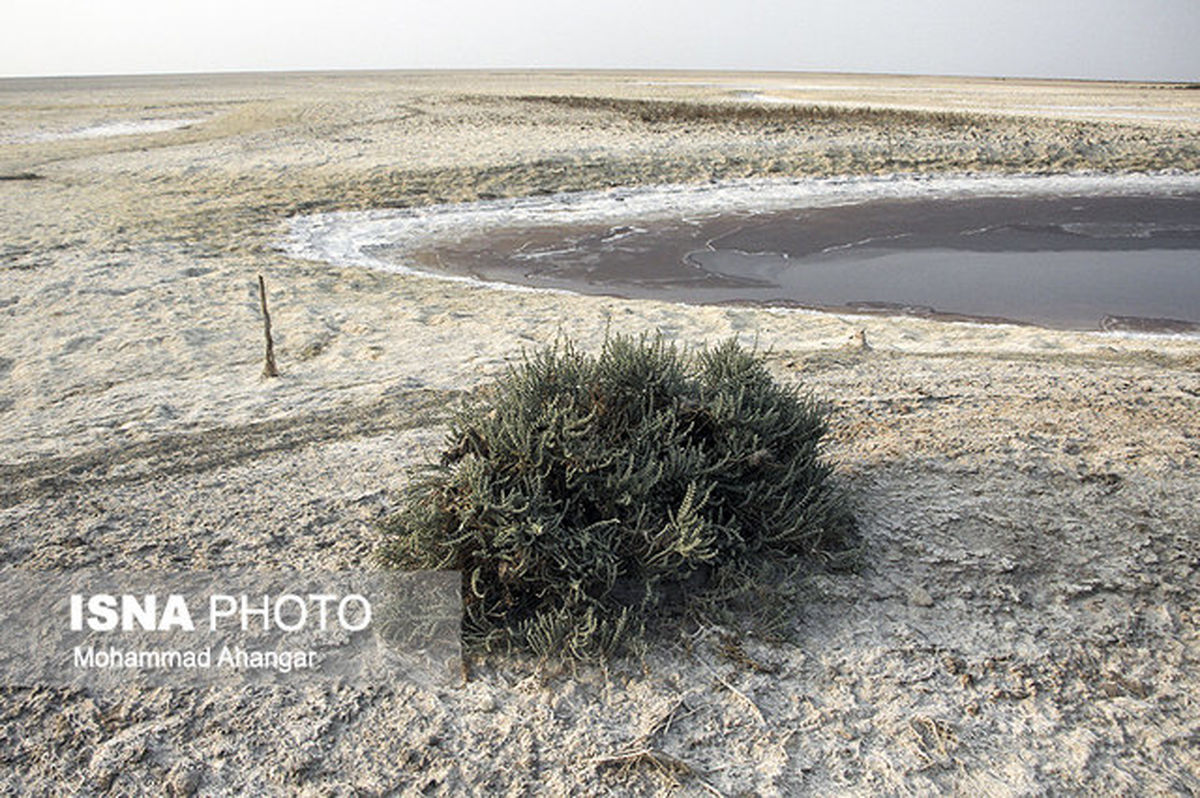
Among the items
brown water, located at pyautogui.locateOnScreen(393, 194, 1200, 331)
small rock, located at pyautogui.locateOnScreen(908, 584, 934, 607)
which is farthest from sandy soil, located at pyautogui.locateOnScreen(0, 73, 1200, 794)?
brown water, located at pyautogui.locateOnScreen(393, 194, 1200, 331)

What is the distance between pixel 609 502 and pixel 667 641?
0.55m

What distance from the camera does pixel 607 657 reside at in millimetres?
3232

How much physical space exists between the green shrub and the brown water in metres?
6.40

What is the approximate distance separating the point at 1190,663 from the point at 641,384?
2.25m

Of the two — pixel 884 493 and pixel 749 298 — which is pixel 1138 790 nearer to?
pixel 884 493

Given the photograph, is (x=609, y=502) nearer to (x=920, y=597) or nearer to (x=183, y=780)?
(x=920, y=597)

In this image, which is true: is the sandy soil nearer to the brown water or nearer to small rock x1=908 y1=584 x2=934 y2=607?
small rock x1=908 y1=584 x2=934 y2=607

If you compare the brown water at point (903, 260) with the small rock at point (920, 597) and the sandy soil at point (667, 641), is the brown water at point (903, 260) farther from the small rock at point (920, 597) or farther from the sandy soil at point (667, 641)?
the small rock at point (920, 597)

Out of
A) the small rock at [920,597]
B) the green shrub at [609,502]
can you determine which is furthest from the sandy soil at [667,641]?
the green shrub at [609,502]

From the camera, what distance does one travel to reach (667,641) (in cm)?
334

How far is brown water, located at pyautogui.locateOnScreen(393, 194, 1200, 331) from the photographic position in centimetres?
1011

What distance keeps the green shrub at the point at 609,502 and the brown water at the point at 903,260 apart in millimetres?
6396

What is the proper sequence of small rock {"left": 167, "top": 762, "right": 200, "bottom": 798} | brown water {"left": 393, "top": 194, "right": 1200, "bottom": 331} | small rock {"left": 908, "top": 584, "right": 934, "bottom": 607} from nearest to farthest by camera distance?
small rock {"left": 167, "top": 762, "right": 200, "bottom": 798}, small rock {"left": 908, "top": 584, "right": 934, "bottom": 607}, brown water {"left": 393, "top": 194, "right": 1200, "bottom": 331}

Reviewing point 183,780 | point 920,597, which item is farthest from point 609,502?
point 183,780
